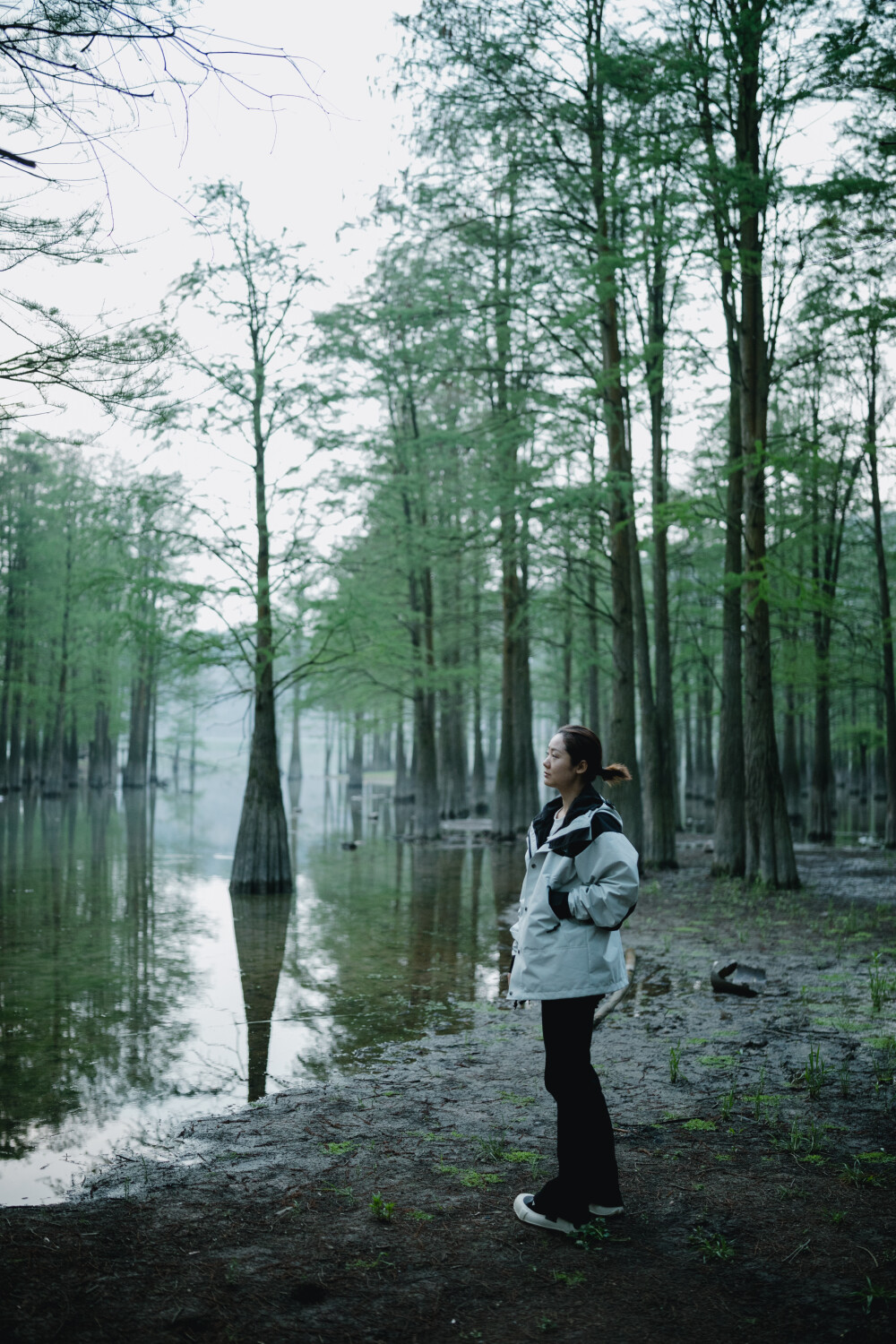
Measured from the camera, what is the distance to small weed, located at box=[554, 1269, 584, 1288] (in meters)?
3.19

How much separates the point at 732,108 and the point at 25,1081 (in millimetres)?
13804

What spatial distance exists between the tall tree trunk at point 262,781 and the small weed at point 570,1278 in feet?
39.9

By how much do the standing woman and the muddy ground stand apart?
139 millimetres

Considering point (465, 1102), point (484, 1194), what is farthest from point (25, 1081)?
point (484, 1194)

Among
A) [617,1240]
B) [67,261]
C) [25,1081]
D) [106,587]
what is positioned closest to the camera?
[617,1240]

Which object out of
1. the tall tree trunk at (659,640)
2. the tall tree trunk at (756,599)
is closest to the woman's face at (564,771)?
the tall tree trunk at (756,599)

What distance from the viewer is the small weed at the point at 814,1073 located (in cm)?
509

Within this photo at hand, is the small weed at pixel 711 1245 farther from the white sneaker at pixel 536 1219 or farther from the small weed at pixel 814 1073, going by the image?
the small weed at pixel 814 1073

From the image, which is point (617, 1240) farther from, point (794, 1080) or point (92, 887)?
point (92, 887)

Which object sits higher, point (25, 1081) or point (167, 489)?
point (167, 489)

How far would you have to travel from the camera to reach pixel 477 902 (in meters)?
14.5

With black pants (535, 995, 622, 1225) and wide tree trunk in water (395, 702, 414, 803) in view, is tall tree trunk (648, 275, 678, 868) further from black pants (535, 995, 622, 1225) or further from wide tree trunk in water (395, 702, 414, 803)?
wide tree trunk in water (395, 702, 414, 803)

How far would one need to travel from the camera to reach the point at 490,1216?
368 cm

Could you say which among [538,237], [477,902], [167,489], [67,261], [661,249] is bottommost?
[477,902]
